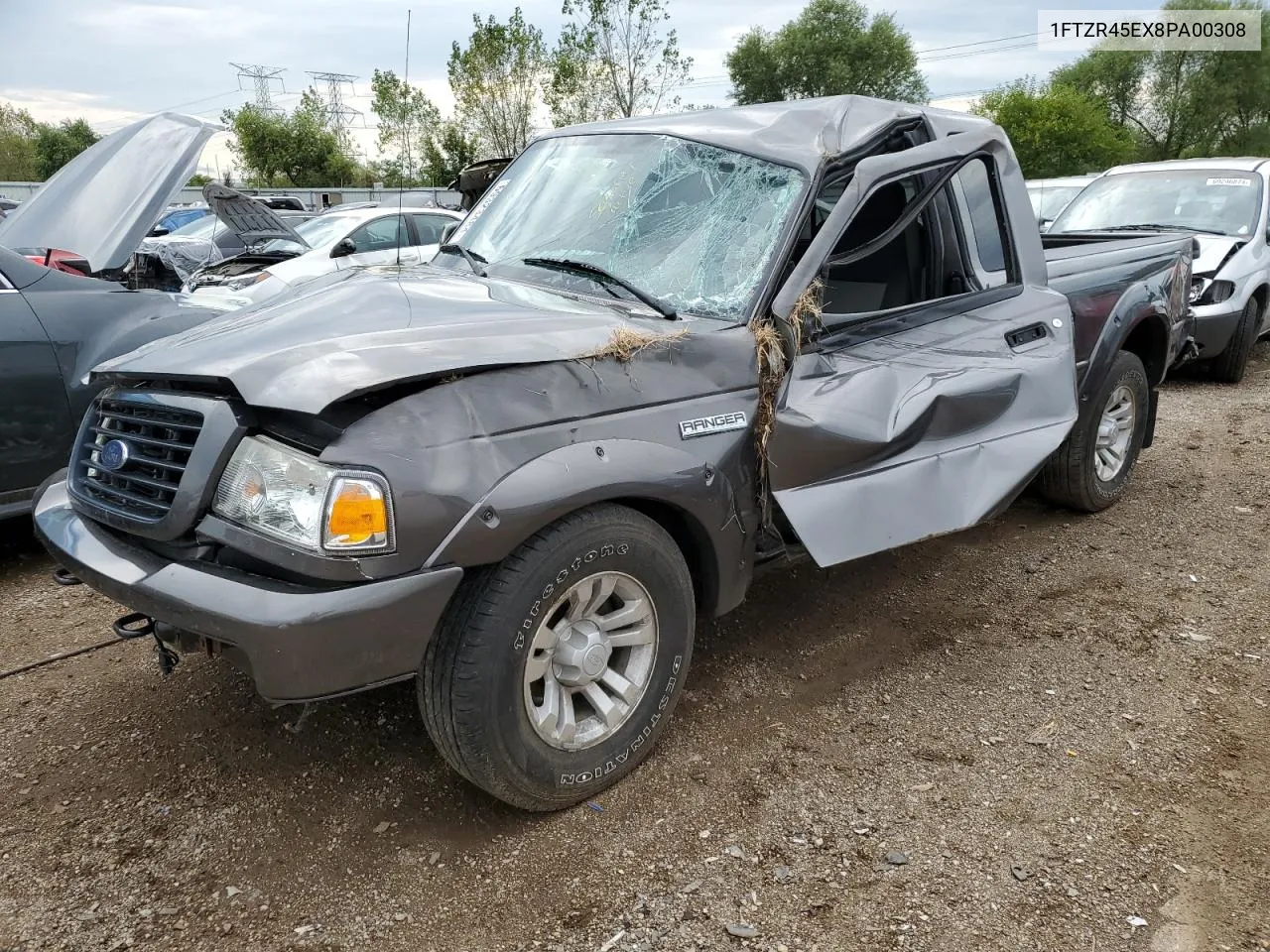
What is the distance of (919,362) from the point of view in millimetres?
3299

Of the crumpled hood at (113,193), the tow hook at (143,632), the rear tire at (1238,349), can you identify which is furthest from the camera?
the rear tire at (1238,349)

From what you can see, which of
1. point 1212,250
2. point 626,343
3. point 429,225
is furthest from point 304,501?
point 1212,250

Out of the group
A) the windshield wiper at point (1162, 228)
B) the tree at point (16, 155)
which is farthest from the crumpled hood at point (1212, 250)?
the tree at point (16, 155)

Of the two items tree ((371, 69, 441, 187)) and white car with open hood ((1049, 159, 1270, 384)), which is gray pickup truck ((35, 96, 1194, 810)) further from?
white car with open hood ((1049, 159, 1270, 384))

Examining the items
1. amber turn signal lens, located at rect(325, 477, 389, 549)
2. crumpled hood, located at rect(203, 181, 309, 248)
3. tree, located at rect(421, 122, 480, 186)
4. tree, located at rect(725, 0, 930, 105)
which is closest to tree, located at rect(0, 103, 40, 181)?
tree, located at rect(725, 0, 930, 105)

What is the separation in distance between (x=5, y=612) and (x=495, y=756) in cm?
294

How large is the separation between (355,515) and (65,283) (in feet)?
11.3

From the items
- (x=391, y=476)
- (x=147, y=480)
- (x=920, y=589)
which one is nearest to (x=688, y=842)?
(x=391, y=476)

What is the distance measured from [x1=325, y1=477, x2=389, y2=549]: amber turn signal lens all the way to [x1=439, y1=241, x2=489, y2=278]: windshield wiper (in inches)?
56.3

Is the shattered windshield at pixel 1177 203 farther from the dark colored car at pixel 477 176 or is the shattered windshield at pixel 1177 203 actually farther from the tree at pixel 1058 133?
the tree at pixel 1058 133

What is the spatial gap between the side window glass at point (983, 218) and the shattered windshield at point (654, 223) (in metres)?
1.12

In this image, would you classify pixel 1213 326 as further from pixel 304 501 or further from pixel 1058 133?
pixel 1058 133

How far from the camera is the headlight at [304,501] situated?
6.96 feet

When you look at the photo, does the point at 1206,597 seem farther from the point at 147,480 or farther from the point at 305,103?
the point at 305,103
